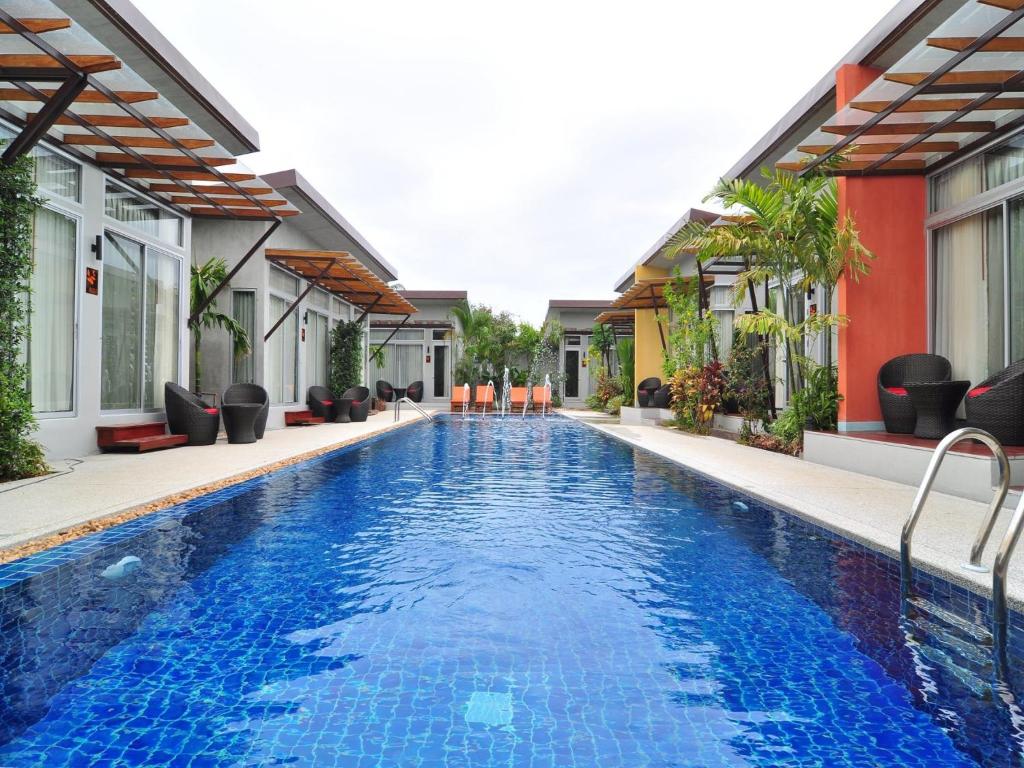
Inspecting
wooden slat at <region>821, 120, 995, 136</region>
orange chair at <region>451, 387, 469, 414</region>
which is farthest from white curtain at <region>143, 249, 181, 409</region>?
orange chair at <region>451, 387, 469, 414</region>

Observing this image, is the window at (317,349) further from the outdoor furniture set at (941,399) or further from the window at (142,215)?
the outdoor furniture set at (941,399)

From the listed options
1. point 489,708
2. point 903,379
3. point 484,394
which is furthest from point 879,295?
point 484,394

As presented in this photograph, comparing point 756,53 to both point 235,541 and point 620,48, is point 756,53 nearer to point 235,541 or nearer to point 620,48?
point 620,48

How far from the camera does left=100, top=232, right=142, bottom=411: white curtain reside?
812 cm

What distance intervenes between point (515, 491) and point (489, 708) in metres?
3.76

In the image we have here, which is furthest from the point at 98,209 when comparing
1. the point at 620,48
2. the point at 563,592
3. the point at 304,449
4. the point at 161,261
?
the point at 620,48

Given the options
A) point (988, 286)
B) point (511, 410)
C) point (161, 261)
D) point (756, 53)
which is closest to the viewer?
point (988, 286)

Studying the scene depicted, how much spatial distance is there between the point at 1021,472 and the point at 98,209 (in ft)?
31.1

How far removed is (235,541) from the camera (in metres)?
4.25

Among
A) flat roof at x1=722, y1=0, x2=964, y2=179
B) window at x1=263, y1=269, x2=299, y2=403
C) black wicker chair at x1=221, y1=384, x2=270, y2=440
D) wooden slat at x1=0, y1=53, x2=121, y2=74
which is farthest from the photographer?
window at x1=263, y1=269, x2=299, y2=403

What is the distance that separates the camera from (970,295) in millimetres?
6953

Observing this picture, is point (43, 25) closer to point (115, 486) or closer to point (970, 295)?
point (115, 486)

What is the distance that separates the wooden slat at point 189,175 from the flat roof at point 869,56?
22.3ft

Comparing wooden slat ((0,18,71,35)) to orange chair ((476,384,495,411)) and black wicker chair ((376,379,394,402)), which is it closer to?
orange chair ((476,384,495,411))
